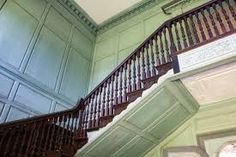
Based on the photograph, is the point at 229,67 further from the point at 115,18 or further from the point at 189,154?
the point at 115,18

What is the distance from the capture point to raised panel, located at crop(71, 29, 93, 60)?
7.22 meters

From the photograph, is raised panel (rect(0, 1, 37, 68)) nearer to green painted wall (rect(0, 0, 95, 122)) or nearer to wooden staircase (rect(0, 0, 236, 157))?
green painted wall (rect(0, 0, 95, 122))

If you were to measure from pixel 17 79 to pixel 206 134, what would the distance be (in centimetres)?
404

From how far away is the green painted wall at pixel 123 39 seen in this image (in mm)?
6836

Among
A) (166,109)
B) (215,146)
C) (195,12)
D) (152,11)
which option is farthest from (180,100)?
(152,11)

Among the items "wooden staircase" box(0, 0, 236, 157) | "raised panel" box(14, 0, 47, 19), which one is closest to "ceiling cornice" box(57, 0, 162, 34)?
"raised panel" box(14, 0, 47, 19)

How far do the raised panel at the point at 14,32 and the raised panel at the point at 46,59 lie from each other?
1.02 feet

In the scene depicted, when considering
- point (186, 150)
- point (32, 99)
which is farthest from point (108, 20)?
point (186, 150)

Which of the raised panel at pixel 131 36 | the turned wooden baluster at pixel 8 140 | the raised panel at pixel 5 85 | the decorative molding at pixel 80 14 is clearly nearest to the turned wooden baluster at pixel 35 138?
the turned wooden baluster at pixel 8 140

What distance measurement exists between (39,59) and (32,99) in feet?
3.53

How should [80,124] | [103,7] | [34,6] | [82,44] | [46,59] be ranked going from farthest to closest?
[103,7] < [82,44] < [34,6] < [46,59] < [80,124]

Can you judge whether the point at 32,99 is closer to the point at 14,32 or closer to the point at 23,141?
the point at 14,32

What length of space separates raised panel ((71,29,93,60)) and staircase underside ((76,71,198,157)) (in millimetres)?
3933

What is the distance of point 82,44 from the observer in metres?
7.48
